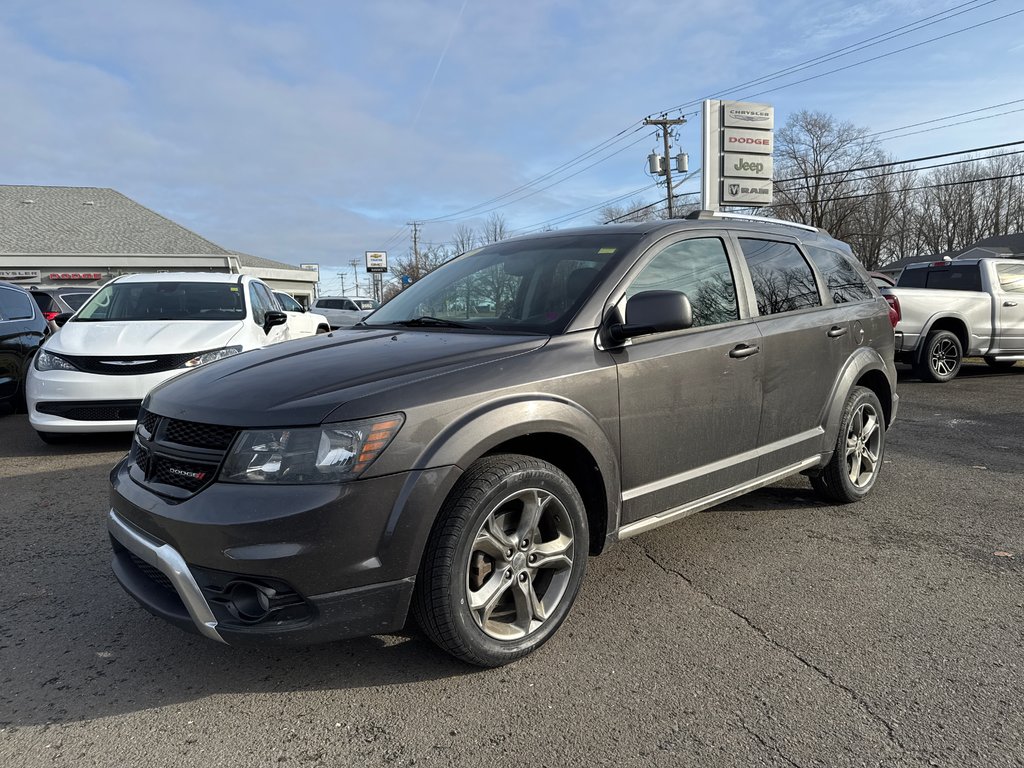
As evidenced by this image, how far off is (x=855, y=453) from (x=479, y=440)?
3175 mm

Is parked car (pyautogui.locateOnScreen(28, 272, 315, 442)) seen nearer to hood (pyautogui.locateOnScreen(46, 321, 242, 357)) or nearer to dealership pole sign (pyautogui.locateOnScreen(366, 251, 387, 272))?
hood (pyautogui.locateOnScreen(46, 321, 242, 357))

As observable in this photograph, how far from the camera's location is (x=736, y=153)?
21.3 meters

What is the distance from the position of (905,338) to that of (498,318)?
9.38 m

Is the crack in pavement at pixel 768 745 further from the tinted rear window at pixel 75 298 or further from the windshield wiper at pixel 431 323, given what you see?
the tinted rear window at pixel 75 298

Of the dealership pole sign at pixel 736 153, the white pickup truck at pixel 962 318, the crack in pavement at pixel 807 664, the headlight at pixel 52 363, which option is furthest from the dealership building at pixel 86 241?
the crack in pavement at pixel 807 664

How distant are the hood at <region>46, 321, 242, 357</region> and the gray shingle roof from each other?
31364 mm

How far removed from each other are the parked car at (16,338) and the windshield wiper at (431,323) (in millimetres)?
6352

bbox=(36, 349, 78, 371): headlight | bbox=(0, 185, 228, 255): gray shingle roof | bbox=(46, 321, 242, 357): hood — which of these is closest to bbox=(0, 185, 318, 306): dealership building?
bbox=(0, 185, 228, 255): gray shingle roof

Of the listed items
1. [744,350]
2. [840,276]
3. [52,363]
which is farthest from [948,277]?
[52,363]

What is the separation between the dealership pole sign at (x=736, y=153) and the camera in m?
21.2

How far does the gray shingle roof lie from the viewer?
3375 cm

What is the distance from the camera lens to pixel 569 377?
282cm

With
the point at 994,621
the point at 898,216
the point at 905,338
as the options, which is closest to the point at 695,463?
the point at 994,621

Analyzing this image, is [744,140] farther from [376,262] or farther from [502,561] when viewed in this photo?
[376,262]
